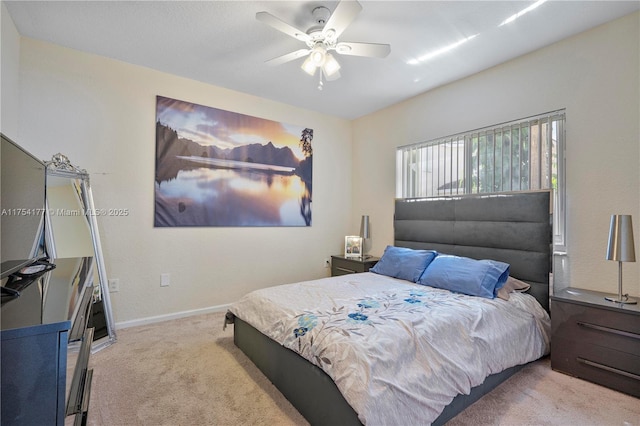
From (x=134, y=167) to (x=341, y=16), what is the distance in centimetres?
253

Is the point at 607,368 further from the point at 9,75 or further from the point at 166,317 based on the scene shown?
the point at 9,75

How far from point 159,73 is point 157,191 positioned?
128 cm

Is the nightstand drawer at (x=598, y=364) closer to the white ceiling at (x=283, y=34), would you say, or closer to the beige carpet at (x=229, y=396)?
the beige carpet at (x=229, y=396)

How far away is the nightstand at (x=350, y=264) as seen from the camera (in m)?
3.75

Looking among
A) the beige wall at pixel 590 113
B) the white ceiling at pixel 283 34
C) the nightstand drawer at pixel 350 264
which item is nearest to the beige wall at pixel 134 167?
the white ceiling at pixel 283 34

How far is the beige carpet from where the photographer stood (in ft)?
5.47

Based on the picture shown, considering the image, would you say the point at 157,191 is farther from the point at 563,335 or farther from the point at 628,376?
the point at 628,376

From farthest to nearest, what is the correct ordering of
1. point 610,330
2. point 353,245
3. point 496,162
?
point 353,245
point 496,162
point 610,330

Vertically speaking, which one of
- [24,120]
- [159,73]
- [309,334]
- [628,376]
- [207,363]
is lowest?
[207,363]

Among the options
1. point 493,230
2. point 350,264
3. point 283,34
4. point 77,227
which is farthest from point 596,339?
point 77,227

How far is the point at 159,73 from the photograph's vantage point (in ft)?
10.4

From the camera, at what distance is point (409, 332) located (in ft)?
5.40

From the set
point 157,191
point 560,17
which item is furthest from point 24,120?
point 560,17

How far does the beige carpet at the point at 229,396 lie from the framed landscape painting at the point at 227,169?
1.48 metres
